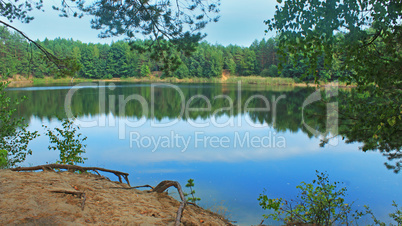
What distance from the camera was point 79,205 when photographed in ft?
6.88

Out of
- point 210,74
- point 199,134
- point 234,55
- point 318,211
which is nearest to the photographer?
point 318,211

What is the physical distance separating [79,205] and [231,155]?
8.38 m

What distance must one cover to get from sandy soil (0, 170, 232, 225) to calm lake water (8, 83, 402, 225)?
2478mm

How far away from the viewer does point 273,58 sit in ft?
183

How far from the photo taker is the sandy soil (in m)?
1.88

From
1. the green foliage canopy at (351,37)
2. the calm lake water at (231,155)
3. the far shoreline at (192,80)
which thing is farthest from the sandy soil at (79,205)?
the far shoreline at (192,80)

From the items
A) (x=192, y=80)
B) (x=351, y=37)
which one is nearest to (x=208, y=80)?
(x=192, y=80)

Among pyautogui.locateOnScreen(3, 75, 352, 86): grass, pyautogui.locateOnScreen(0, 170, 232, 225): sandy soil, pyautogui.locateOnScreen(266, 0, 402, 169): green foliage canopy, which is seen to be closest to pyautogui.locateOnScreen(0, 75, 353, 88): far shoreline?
pyautogui.locateOnScreen(3, 75, 352, 86): grass

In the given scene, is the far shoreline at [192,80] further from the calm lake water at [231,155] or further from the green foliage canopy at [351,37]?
the green foliage canopy at [351,37]

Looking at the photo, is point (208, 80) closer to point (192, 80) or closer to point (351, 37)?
point (192, 80)

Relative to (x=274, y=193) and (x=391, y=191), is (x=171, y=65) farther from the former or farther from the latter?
(x=391, y=191)

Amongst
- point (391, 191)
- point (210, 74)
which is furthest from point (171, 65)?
point (210, 74)

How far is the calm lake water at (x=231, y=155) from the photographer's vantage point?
6.76 metres

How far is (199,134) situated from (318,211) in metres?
9.94
